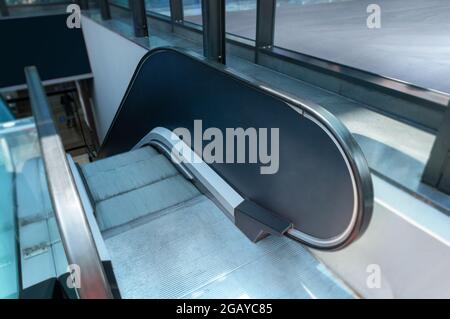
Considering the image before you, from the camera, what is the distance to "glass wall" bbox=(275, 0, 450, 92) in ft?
10.6

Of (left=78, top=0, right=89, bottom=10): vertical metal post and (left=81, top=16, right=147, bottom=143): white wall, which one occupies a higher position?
(left=78, top=0, right=89, bottom=10): vertical metal post

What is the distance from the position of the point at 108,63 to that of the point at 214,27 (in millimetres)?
4722

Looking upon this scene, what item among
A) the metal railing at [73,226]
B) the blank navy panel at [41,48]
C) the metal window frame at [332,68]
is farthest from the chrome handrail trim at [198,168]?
the blank navy panel at [41,48]

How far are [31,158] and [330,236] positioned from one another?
3.21 metres

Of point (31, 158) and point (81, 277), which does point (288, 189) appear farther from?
point (31, 158)

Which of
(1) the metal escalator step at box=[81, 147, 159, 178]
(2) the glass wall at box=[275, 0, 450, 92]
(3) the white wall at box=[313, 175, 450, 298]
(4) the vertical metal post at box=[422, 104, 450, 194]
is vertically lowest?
(1) the metal escalator step at box=[81, 147, 159, 178]

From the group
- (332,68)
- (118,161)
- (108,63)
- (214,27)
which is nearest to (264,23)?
(214,27)

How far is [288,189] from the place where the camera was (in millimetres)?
2096

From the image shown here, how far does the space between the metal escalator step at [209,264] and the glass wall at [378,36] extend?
6.63ft

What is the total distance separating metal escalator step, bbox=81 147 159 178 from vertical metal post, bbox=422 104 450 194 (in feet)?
9.93

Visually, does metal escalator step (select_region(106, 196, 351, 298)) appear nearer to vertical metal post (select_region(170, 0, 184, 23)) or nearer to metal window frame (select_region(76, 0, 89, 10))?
vertical metal post (select_region(170, 0, 184, 23))

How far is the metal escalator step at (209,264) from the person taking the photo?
2010 millimetres

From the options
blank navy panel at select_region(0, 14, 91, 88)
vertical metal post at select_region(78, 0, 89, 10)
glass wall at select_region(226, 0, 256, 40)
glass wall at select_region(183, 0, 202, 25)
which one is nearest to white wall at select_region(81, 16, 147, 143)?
blank navy panel at select_region(0, 14, 91, 88)

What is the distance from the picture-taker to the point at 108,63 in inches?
288
